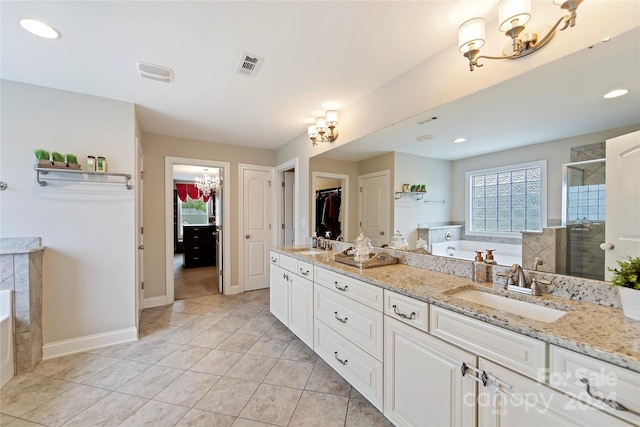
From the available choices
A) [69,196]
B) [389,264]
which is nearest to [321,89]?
[389,264]

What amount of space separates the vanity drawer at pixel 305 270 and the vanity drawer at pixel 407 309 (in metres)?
0.91

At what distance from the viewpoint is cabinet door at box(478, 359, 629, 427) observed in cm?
81

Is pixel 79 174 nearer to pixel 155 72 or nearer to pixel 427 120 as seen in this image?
pixel 155 72

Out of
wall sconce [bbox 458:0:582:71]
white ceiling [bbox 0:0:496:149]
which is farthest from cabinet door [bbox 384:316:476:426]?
Answer: white ceiling [bbox 0:0:496:149]

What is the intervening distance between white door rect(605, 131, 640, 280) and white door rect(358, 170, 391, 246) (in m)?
1.37

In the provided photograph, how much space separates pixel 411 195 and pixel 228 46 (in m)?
1.77

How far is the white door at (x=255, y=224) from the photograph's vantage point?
4.20 meters

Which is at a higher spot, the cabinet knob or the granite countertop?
the cabinet knob

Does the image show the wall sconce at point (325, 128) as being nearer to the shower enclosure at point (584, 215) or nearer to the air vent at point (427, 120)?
the air vent at point (427, 120)

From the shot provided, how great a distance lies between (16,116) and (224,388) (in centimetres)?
291

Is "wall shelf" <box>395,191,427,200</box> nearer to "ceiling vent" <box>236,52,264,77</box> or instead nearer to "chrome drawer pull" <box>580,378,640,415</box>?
"chrome drawer pull" <box>580,378,640,415</box>

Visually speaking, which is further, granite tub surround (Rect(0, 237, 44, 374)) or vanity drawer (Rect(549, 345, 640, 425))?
granite tub surround (Rect(0, 237, 44, 374))

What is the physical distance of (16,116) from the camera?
2201mm

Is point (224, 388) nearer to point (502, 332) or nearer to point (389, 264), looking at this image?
point (389, 264)
